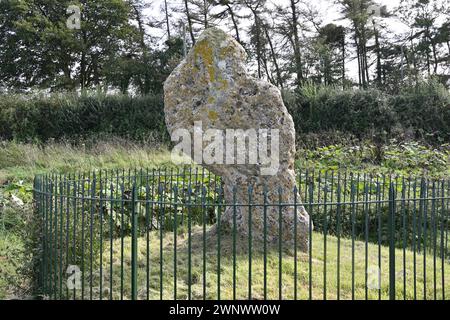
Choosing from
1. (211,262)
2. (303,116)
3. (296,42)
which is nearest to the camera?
(211,262)

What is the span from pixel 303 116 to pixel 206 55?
10351 mm

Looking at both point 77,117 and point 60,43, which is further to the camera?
point 60,43

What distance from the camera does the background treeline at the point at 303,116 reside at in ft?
47.9

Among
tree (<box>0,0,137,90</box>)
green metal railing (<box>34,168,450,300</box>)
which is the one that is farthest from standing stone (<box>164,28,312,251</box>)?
tree (<box>0,0,137,90</box>)

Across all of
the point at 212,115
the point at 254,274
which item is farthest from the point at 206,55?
the point at 254,274

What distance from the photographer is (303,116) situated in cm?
1587

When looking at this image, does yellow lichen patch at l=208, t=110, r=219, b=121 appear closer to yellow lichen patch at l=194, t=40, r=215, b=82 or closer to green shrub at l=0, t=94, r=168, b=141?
yellow lichen patch at l=194, t=40, r=215, b=82

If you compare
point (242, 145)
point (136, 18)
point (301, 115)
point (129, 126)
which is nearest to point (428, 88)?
point (301, 115)

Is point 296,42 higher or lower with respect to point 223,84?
higher

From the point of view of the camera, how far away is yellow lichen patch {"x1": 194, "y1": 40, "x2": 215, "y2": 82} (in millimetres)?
5934

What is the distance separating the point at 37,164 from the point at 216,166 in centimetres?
785

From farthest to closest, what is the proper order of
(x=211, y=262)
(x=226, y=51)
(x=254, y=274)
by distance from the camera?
(x=226, y=51) → (x=211, y=262) → (x=254, y=274)

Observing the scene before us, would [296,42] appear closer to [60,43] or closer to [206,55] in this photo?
[60,43]

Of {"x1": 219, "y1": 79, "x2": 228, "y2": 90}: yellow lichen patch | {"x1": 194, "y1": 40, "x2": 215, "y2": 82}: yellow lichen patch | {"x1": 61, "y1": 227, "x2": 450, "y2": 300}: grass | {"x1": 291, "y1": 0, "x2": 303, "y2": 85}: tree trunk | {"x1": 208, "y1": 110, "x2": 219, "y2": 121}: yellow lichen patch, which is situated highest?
{"x1": 291, "y1": 0, "x2": 303, "y2": 85}: tree trunk
